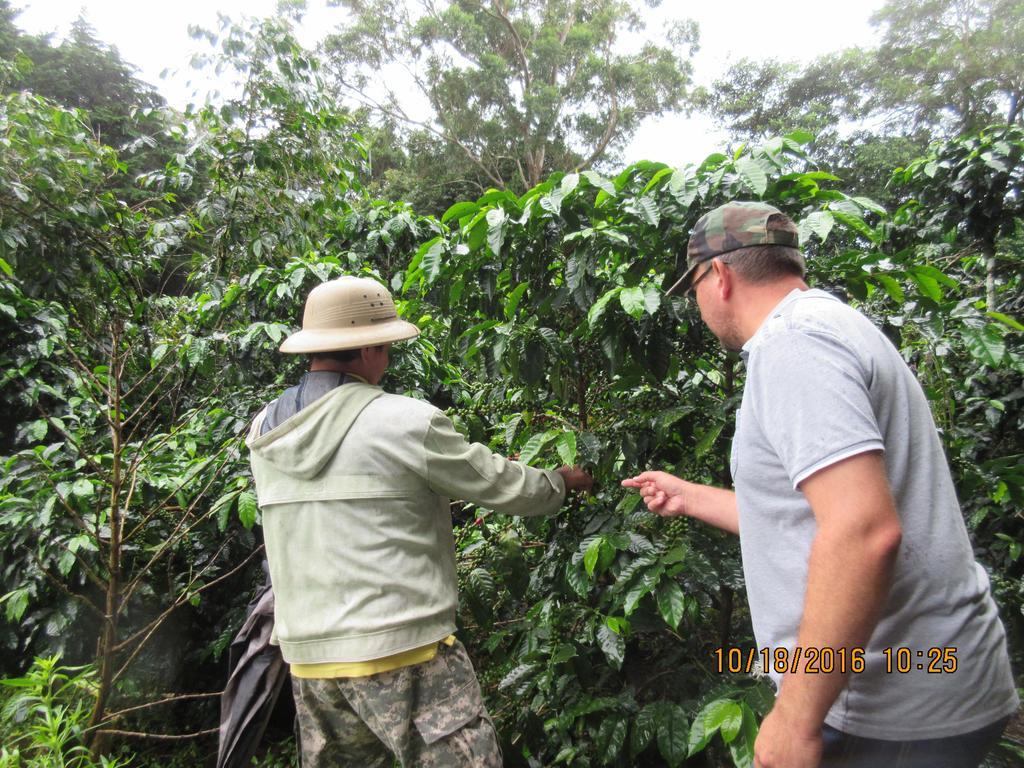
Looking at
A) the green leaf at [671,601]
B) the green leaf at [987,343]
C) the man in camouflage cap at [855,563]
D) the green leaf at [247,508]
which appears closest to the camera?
the man in camouflage cap at [855,563]

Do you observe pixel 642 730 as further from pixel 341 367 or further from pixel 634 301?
pixel 341 367

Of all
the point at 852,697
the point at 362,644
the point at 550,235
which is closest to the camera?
the point at 852,697

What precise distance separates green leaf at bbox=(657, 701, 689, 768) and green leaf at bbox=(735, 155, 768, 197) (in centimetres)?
126

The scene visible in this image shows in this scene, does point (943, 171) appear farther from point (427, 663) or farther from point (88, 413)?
point (88, 413)

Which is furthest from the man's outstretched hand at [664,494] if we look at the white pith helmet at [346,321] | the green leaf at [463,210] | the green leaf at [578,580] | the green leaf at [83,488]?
the green leaf at [83,488]

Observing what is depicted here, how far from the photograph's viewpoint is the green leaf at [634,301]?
1.31 m

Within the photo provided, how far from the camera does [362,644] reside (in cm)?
139

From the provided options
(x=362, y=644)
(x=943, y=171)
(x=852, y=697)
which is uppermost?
(x=943, y=171)

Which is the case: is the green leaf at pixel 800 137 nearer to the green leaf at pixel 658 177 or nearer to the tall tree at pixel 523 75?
the green leaf at pixel 658 177

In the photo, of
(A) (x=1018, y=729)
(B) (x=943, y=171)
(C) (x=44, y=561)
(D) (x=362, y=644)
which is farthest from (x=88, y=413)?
(A) (x=1018, y=729)

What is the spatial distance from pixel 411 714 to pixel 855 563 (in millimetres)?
1105

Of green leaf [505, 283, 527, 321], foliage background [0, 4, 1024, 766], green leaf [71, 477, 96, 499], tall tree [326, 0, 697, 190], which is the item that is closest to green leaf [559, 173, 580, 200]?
foliage background [0, 4, 1024, 766]

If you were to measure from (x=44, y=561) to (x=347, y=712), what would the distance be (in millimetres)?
1659

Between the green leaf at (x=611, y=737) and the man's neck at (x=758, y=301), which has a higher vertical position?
the man's neck at (x=758, y=301)
